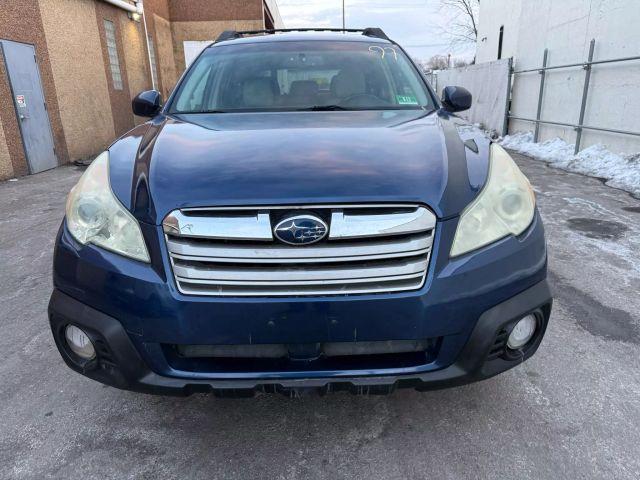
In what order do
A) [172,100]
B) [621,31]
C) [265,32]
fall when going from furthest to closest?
[621,31]
[265,32]
[172,100]

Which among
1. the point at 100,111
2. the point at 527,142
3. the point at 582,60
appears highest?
the point at 582,60

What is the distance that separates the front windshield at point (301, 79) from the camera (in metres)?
2.92

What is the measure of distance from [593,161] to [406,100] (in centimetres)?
660

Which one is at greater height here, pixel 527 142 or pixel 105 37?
pixel 105 37

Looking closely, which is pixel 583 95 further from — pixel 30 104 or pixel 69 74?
pixel 69 74

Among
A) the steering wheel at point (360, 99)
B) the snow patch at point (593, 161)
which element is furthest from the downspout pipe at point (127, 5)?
the steering wheel at point (360, 99)

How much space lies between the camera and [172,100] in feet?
9.89

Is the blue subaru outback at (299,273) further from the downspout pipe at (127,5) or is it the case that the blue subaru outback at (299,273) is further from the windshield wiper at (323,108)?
the downspout pipe at (127,5)

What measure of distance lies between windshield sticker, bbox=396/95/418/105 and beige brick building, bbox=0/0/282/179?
7814 mm

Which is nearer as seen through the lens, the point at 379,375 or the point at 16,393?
the point at 379,375

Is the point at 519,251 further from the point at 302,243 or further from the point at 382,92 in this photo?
the point at 382,92

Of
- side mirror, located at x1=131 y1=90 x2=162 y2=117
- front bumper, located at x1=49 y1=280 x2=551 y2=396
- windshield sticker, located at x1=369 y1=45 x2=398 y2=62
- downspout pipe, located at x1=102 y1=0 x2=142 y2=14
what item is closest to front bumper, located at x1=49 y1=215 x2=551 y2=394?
front bumper, located at x1=49 y1=280 x2=551 y2=396

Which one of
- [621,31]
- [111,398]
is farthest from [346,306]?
[621,31]

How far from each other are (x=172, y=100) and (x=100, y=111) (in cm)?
1003
